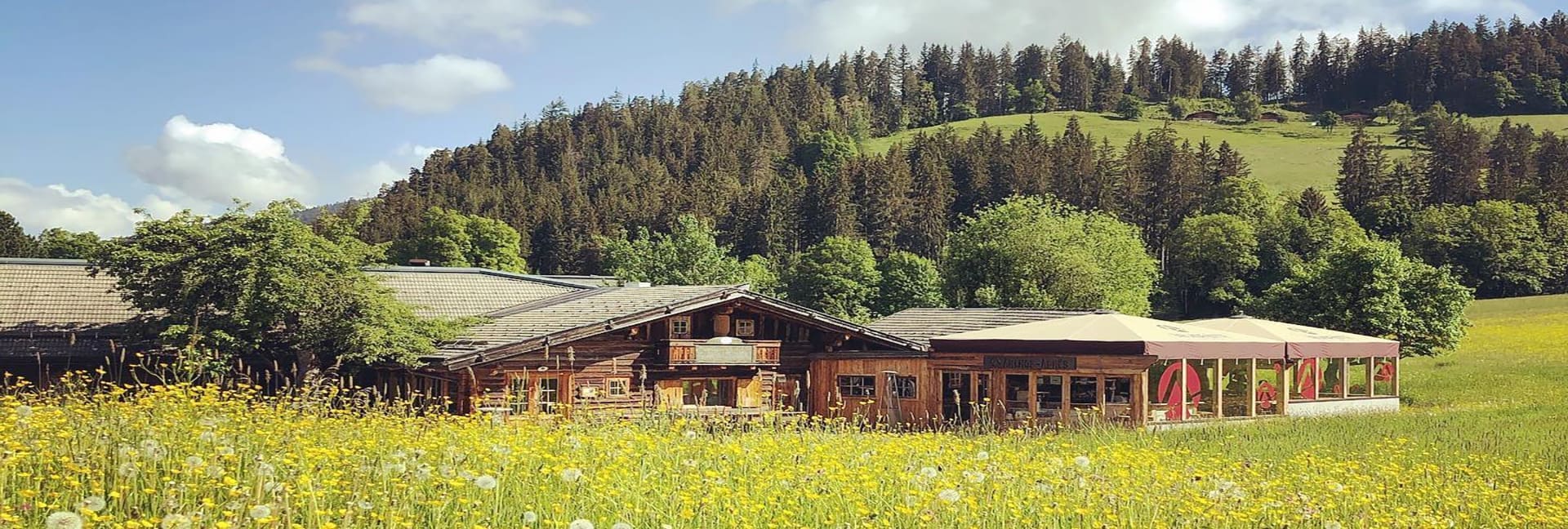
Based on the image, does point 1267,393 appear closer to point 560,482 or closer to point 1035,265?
point 1035,265

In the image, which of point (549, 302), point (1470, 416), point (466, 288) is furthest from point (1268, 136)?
point (1470, 416)

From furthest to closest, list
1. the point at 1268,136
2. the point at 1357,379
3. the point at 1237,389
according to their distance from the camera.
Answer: the point at 1268,136 → the point at 1357,379 → the point at 1237,389

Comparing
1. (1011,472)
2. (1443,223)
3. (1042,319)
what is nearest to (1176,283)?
(1443,223)

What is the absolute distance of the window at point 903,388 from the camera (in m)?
29.8

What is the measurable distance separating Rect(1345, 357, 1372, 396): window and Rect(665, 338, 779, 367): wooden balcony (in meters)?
17.1

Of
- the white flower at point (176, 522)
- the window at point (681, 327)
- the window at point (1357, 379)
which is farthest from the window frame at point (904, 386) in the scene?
the white flower at point (176, 522)

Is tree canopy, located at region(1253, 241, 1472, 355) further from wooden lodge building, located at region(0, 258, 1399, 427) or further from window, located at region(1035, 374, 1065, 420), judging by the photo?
window, located at region(1035, 374, 1065, 420)

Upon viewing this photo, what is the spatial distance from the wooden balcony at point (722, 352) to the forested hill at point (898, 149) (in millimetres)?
74092

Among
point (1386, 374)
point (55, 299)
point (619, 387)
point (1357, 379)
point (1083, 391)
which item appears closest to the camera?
point (619, 387)

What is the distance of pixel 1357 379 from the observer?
4700 cm

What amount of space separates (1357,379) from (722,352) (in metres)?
29.9

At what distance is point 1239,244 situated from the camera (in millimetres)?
90000

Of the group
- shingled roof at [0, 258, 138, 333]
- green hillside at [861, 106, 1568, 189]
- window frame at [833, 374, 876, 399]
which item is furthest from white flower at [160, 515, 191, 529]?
green hillside at [861, 106, 1568, 189]

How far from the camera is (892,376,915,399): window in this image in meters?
29.8
